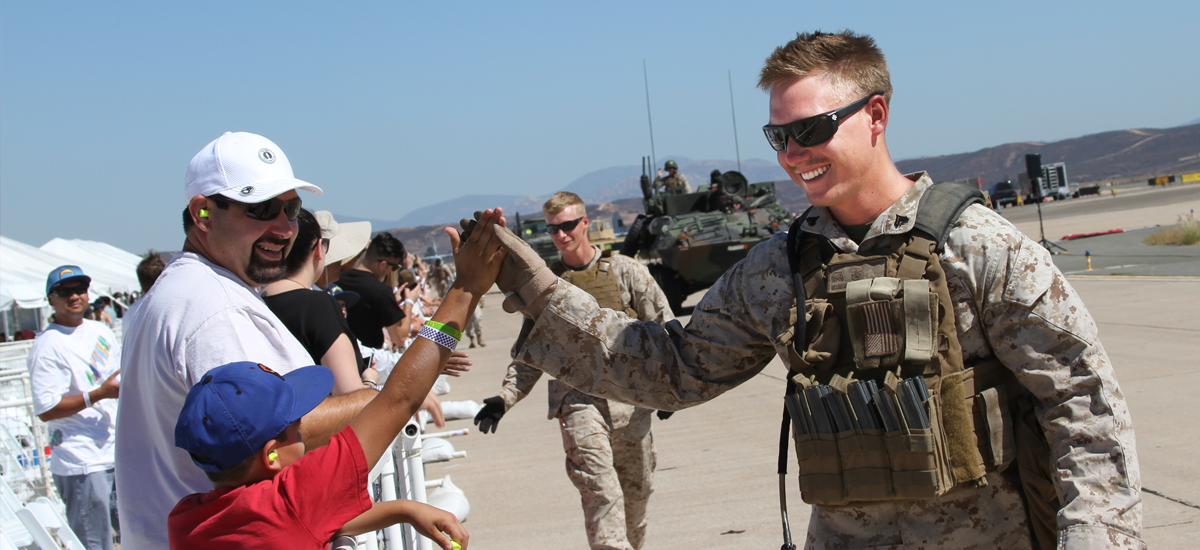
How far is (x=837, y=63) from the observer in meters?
2.29

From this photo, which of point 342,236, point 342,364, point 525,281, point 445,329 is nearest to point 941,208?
point 525,281

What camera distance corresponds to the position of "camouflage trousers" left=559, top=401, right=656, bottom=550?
14.3 feet

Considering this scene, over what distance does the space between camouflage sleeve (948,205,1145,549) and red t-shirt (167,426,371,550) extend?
1453 millimetres

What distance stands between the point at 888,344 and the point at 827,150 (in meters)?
0.51

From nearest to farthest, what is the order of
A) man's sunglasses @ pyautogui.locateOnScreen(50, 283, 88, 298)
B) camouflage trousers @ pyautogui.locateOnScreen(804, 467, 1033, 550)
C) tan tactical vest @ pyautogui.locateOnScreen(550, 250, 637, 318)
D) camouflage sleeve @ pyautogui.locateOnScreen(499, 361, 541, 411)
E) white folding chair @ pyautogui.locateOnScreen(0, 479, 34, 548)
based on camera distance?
camouflage trousers @ pyautogui.locateOnScreen(804, 467, 1033, 550) < white folding chair @ pyautogui.locateOnScreen(0, 479, 34, 548) < camouflage sleeve @ pyautogui.locateOnScreen(499, 361, 541, 411) < tan tactical vest @ pyautogui.locateOnScreen(550, 250, 637, 318) < man's sunglasses @ pyautogui.locateOnScreen(50, 283, 88, 298)

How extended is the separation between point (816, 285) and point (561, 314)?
66 cm

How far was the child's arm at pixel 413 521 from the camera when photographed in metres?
1.94

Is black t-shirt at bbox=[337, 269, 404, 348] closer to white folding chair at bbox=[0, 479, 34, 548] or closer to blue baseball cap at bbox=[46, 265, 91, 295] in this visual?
blue baseball cap at bbox=[46, 265, 91, 295]

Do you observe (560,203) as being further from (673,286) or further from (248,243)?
(673,286)

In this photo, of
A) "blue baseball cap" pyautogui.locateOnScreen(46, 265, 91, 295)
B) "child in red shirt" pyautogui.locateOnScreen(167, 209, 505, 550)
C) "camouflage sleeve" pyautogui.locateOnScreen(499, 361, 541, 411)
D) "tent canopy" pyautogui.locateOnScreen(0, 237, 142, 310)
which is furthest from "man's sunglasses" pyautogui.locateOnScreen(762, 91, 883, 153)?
"tent canopy" pyautogui.locateOnScreen(0, 237, 142, 310)

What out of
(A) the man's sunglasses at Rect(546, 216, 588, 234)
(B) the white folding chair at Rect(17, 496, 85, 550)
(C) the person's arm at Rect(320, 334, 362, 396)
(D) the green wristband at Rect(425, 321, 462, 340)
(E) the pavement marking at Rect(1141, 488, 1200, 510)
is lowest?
(E) the pavement marking at Rect(1141, 488, 1200, 510)

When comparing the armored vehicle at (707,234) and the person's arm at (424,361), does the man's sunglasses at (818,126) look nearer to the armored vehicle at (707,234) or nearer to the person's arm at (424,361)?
the person's arm at (424,361)

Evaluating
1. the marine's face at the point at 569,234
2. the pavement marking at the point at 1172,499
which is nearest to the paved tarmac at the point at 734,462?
the pavement marking at the point at 1172,499

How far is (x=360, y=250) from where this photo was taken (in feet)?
18.4
